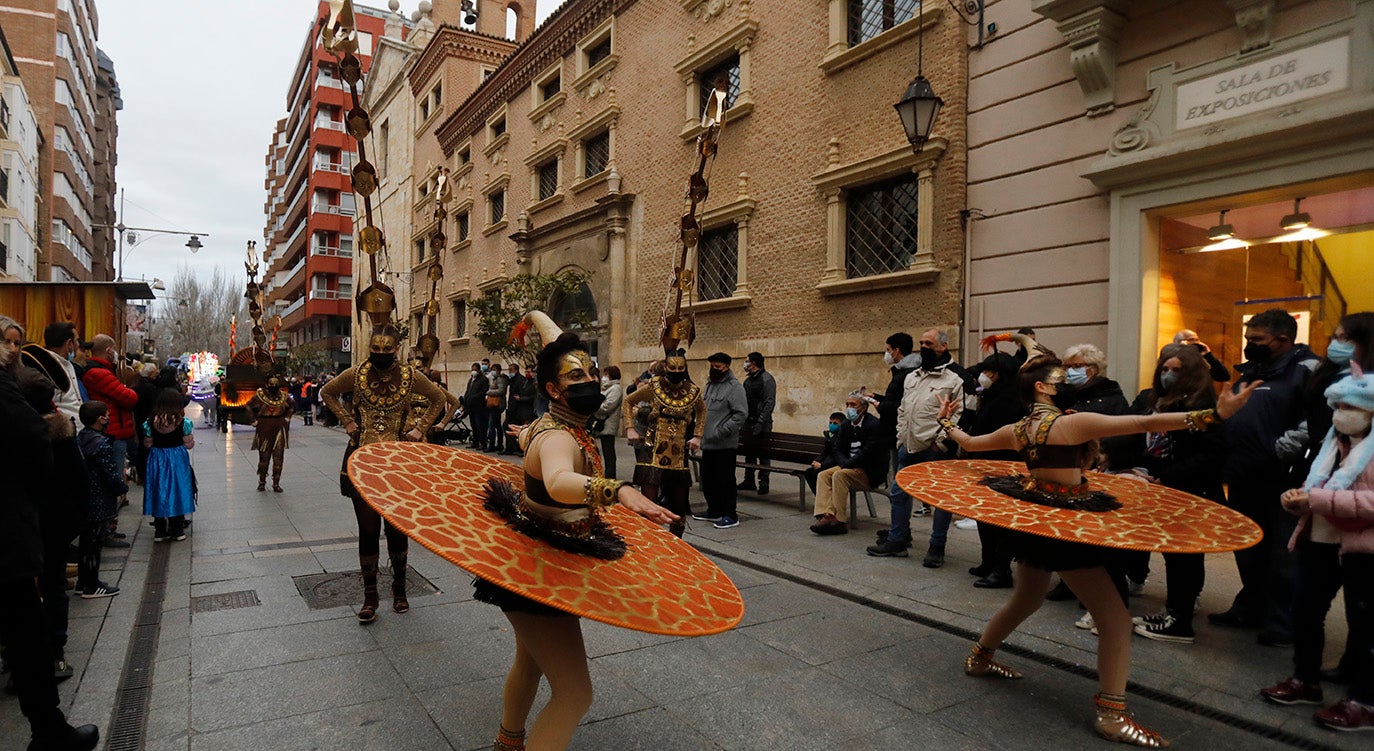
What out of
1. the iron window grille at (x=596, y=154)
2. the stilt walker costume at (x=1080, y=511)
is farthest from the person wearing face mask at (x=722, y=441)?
the iron window grille at (x=596, y=154)

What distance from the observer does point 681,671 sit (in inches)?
164

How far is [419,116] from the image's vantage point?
33531 mm

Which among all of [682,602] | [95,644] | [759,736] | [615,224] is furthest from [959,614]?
[615,224]

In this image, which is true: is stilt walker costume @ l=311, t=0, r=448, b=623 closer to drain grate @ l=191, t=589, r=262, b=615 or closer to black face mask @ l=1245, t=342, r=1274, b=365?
drain grate @ l=191, t=589, r=262, b=615

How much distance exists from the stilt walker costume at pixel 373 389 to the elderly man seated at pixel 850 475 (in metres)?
4.16

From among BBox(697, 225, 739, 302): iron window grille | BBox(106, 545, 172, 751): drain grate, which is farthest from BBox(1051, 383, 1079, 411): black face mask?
BBox(697, 225, 739, 302): iron window grille

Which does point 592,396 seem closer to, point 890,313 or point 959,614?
point 959,614

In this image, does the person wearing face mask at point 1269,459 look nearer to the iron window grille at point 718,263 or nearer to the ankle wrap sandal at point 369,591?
the ankle wrap sandal at point 369,591

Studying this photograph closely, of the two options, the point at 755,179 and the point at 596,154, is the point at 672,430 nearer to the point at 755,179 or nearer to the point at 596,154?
the point at 755,179

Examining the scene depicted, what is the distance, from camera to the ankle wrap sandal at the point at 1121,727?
3.34m

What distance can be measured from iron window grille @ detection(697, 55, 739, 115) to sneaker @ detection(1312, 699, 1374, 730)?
14.0 metres

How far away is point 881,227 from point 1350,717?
10030 millimetres

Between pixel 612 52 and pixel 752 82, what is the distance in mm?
6101

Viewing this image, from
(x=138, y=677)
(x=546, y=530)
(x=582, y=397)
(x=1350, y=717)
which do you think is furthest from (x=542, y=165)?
(x=1350, y=717)
